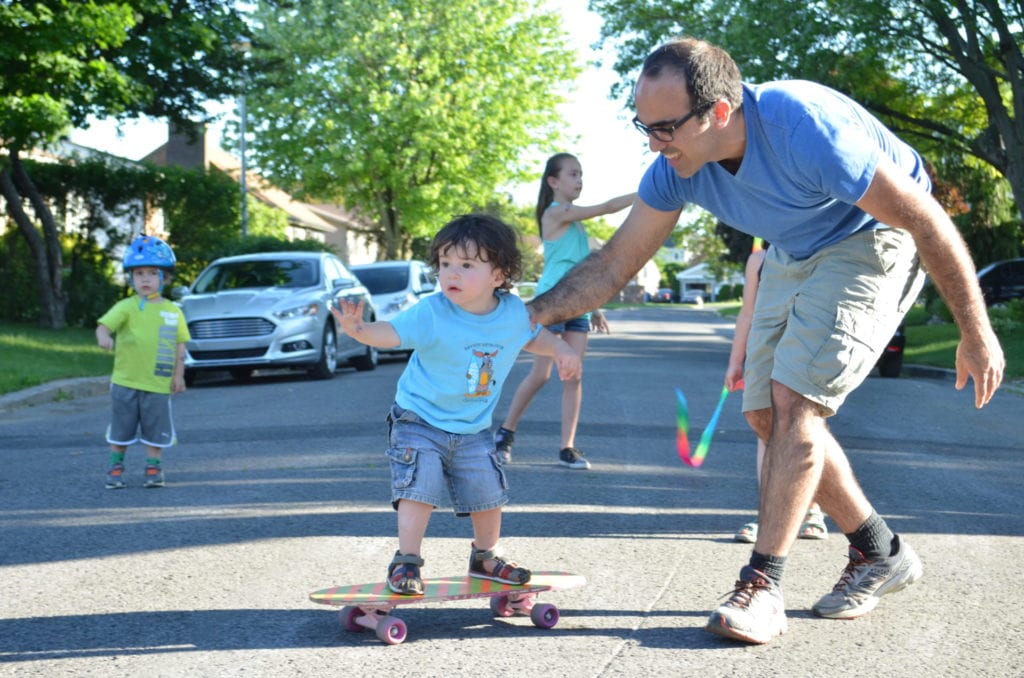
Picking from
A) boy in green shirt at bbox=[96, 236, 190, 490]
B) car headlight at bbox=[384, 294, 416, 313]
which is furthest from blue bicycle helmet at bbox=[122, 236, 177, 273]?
car headlight at bbox=[384, 294, 416, 313]

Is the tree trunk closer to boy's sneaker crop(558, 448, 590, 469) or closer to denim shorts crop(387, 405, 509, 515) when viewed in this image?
boy's sneaker crop(558, 448, 590, 469)

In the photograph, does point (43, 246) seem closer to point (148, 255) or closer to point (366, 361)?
point (366, 361)

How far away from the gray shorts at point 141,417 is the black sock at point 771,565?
447 centimetres

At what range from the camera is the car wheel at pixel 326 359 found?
1661 centimetres

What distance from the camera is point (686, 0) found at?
91.6ft

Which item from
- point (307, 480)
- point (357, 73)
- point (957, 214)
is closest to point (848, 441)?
point (307, 480)

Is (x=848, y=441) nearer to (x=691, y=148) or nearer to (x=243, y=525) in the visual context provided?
(x=243, y=525)

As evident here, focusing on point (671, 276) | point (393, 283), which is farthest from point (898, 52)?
point (671, 276)

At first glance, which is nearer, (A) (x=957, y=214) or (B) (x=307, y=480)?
(B) (x=307, y=480)

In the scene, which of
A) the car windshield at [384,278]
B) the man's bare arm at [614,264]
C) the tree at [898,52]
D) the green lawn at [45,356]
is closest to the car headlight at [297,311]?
the green lawn at [45,356]

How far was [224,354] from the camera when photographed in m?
16.1

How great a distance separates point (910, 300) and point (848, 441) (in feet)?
18.5

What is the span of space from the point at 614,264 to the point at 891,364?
14.1 metres

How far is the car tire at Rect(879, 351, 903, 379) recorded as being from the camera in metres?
18.0
